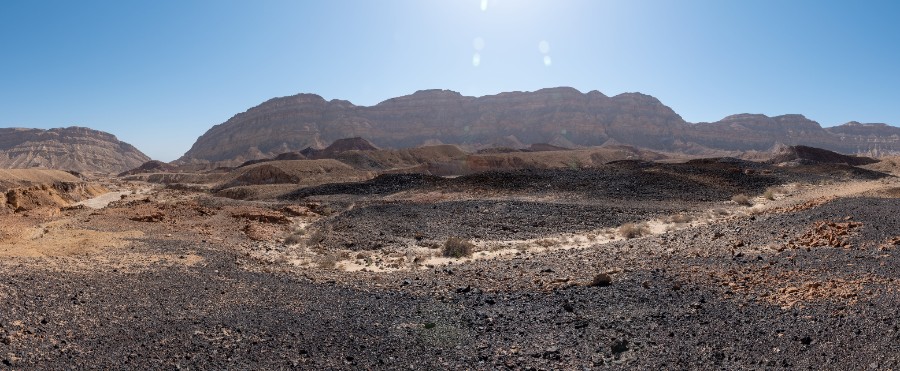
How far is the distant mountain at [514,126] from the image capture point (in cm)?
15027

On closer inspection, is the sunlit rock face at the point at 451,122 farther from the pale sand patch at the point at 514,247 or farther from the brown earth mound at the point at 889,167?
the pale sand patch at the point at 514,247

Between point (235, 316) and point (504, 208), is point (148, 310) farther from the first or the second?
point (504, 208)

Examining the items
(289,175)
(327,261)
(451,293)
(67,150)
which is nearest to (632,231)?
(327,261)

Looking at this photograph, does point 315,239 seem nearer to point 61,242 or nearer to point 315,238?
point 315,238

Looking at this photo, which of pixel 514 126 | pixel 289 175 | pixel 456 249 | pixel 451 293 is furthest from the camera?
pixel 514 126

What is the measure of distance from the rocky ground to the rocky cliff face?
478 feet

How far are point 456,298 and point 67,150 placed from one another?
17888cm

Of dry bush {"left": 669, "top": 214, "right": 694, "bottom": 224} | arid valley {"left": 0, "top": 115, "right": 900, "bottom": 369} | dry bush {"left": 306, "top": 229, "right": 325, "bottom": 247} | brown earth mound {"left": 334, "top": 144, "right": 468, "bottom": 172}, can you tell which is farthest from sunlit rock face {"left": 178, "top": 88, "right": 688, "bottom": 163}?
arid valley {"left": 0, "top": 115, "right": 900, "bottom": 369}

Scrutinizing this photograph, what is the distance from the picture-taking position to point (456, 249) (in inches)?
634

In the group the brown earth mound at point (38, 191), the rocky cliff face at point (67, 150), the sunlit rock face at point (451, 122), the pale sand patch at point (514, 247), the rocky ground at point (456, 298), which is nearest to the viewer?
the rocky ground at point (456, 298)

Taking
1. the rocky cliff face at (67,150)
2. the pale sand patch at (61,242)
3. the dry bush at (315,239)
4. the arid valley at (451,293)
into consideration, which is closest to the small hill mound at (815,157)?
the arid valley at (451,293)

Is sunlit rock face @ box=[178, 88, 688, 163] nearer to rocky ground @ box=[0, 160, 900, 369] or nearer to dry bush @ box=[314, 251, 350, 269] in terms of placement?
dry bush @ box=[314, 251, 350, 269]

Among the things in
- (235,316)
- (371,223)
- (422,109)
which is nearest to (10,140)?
(422,109)

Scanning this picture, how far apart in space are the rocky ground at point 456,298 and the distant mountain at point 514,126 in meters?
127
